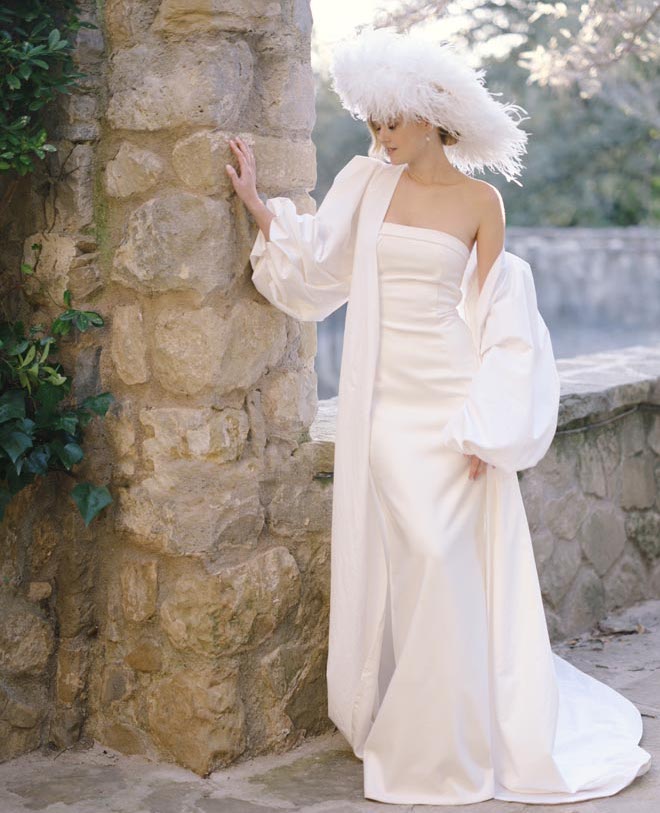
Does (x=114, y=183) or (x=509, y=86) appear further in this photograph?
(x=509, y=86)

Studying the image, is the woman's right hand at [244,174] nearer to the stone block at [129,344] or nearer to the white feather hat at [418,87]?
the white feather hat at [418,87]

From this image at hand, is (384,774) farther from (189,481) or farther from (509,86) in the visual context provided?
(509,86)

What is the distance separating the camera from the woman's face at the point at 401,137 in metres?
3.08

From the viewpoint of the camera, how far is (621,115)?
56.9 feet

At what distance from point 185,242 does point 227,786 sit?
4.67 ft

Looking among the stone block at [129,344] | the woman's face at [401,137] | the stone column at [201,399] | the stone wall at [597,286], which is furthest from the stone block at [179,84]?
the stone wall at [597,286]

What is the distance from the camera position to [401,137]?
310 centimetres

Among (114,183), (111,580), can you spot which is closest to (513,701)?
(111,580)

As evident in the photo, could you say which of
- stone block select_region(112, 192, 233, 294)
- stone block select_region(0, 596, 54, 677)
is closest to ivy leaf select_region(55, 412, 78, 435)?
stone block select_region(112, 192, 233, 294)

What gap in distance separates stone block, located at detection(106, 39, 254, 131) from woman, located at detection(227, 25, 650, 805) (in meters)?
0.16

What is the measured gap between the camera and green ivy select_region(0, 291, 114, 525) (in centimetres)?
309

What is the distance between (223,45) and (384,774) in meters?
1.92

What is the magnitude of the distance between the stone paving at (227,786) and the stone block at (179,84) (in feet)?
5.63

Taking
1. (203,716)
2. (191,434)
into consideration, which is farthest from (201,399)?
(203,716)
